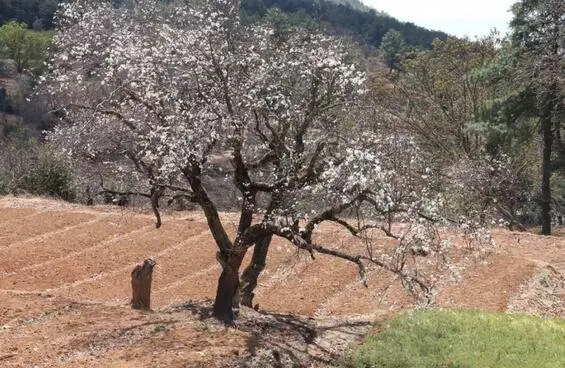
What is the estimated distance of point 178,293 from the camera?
15.8 meters

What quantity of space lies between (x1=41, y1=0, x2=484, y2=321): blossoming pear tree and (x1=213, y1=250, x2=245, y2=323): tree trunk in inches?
0.9

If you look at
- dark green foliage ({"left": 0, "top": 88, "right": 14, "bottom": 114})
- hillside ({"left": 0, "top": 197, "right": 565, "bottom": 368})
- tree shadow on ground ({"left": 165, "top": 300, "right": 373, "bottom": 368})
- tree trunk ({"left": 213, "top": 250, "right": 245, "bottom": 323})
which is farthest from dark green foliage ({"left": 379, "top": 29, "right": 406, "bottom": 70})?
tree trunk ({"left": 213, "top": 250, "right": 245, "bottom": 323})

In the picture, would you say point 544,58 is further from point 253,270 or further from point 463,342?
point 253,270

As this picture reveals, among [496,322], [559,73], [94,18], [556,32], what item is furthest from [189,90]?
[556,32]

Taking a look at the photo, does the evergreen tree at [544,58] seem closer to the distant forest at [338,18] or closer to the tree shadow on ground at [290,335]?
the tree shadow on ground at [290,335]

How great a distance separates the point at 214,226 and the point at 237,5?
12.4ft

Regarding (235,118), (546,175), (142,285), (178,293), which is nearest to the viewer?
(235,118)

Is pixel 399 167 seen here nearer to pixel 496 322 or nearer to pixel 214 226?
pixel 214 226

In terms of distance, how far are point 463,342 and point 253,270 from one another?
4.26 m

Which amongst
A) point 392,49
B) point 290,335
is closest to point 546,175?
point 290,335

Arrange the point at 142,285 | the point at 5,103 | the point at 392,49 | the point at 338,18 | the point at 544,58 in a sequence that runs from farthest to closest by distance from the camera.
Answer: the point at 338,18, the point at 392,49, the point at 5,103, the point at 544,58, the point at 142,285

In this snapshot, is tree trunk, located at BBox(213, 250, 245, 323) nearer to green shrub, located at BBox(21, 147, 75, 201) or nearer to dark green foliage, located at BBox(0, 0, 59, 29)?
green shrub, located at BBox(21, 147, 75, 201)

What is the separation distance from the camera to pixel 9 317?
11344 millimetres

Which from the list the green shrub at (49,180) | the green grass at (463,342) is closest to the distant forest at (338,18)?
the green shrub at (49,180)
